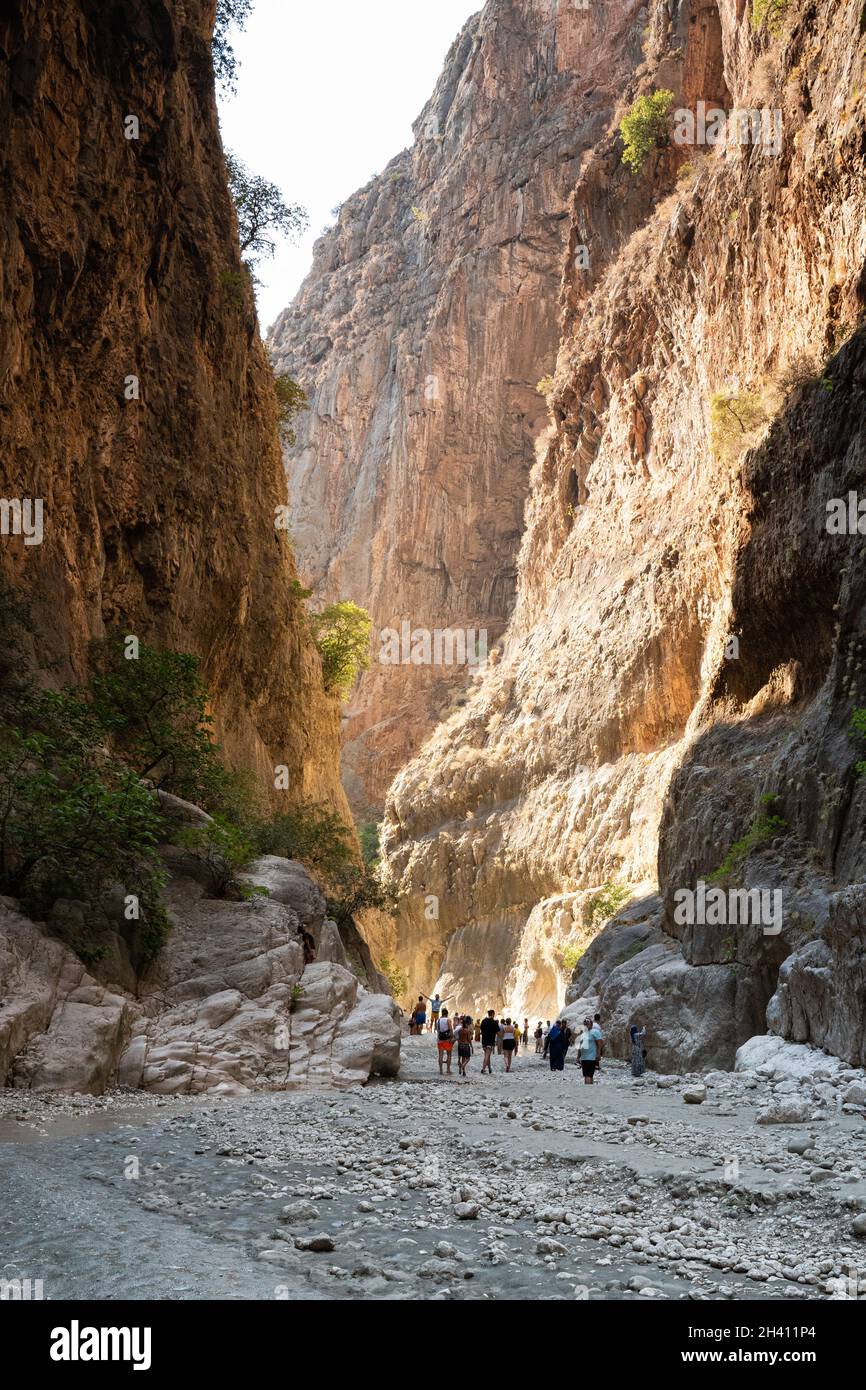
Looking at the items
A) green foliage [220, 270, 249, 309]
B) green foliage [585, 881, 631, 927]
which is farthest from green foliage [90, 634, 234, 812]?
green foliage [585, 881, 631, 927]

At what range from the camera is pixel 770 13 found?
34.6 meters

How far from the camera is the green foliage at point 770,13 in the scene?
33.8 metres

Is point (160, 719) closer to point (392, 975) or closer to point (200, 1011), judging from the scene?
point (200, 1011)

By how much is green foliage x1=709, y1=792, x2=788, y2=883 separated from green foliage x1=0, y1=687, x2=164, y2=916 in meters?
11.1

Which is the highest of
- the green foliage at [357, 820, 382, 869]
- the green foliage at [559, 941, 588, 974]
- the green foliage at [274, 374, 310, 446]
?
the green foliage at [274, 374, 310, 446]

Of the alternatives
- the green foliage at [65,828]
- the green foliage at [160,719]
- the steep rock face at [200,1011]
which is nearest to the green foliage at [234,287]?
the green foliage at [160,719]

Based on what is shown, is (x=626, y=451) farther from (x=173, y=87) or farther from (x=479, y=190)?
(x=479, y=190)

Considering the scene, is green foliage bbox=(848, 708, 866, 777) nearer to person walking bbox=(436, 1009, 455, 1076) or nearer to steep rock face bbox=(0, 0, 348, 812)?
person walking bbox=(436, 1009, 455, 1076)

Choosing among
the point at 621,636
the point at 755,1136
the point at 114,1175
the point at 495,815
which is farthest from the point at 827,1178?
the point at 495,815

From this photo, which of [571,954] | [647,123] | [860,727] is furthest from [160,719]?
[647,123]

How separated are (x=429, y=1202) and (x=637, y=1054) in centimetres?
1192

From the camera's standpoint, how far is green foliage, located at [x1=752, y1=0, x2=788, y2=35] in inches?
A: 1331

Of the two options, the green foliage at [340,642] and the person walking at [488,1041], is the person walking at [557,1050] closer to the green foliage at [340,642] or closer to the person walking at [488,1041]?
the person walking at [488,1041]
